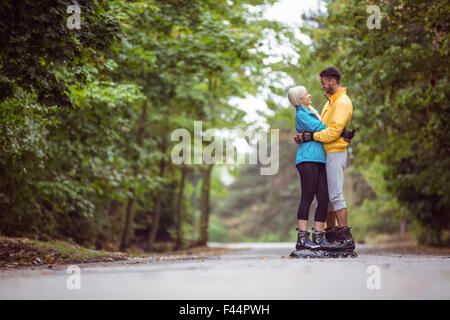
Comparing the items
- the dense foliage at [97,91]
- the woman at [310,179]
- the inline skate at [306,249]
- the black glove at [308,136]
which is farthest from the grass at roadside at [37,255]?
the black glove at [308,136]

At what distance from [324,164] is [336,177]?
0.31 meters

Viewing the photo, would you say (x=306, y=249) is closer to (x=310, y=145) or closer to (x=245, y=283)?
(x=310, y=145)

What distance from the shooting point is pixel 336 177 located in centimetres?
658

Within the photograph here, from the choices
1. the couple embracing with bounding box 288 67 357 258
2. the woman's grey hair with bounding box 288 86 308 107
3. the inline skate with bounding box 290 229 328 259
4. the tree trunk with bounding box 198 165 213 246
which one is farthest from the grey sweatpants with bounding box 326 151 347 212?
the tree trunk with bounding box 198 165 213 246

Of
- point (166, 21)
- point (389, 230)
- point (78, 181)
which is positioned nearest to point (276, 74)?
point (166, 21)

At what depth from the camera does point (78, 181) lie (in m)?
13.1

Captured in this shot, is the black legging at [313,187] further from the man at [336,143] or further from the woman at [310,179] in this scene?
the man at [336,143]

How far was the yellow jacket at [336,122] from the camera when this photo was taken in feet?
21.2

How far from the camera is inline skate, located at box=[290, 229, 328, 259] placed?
6.52 m

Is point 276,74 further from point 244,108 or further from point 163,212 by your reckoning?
point 163,212

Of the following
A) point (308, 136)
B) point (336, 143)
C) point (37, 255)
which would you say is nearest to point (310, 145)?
point (308, 136)

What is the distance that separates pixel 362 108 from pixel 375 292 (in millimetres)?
11679

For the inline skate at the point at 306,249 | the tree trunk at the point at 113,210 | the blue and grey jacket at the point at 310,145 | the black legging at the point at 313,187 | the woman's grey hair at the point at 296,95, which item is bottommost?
the tree trunk at the point at 113,210

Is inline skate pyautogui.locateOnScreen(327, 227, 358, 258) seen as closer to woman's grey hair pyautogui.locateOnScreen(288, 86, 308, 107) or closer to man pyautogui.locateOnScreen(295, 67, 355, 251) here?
man pyautogui.locateOnScreen(295, 67, 355, 251)
